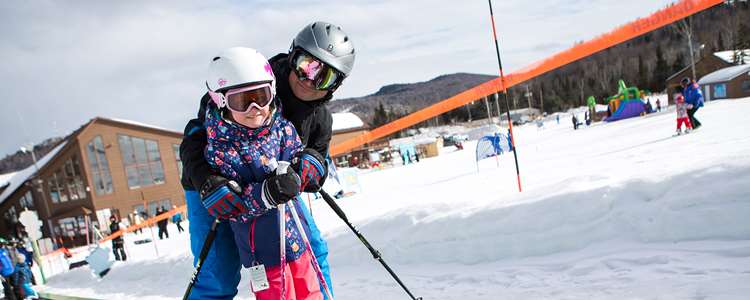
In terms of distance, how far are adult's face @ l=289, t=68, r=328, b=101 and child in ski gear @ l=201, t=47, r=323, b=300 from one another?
35 cm

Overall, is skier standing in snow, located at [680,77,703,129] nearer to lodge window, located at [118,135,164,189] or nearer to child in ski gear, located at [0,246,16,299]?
child in ski gear, located at [0,246,16,299]

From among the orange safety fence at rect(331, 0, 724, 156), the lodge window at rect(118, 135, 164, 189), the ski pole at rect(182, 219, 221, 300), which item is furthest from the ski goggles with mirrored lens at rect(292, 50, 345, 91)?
the lodge window at rect(118, 135, 164, 189)

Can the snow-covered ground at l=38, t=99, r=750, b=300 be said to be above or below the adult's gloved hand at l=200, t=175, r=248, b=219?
below

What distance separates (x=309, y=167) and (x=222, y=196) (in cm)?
50

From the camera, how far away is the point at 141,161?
33.6 metres

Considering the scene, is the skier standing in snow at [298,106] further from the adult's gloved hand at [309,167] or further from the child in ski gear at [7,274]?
the child in ski gear at [7,274]

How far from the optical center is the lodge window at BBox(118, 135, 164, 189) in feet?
108

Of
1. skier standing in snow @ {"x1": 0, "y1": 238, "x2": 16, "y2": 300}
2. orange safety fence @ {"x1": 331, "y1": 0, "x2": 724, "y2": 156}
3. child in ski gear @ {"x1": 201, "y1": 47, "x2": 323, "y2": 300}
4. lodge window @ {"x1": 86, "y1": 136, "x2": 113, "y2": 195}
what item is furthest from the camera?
lodge window @ {"x1": 86, "y1": 136, "x2": 113, "y2": 195}

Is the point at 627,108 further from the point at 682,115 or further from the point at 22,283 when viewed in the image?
the point at 22,283

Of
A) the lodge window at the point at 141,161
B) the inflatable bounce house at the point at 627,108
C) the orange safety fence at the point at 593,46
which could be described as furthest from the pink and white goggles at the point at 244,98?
the lodge window at the point at 141,161

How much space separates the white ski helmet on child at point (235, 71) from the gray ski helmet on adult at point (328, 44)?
41 centimetres

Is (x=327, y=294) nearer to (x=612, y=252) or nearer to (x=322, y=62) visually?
(x=322, y=62)

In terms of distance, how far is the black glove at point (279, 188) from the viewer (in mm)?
2205

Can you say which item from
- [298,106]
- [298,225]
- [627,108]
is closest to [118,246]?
[298,106]
